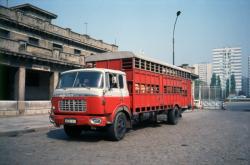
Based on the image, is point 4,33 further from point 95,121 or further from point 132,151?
point 132,151

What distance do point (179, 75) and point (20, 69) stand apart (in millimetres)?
12563

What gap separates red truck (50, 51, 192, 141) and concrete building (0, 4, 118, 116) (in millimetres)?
10142

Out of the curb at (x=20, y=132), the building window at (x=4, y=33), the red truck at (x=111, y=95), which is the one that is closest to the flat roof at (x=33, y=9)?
the building window at (x=4, y=33)

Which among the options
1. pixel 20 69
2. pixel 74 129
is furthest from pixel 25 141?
pixel 20 69

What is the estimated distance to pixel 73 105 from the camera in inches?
334

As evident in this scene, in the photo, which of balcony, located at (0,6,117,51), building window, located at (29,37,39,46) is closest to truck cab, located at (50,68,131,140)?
balcony, located at (0,6,117,51)

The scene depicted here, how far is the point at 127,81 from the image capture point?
10.3 m

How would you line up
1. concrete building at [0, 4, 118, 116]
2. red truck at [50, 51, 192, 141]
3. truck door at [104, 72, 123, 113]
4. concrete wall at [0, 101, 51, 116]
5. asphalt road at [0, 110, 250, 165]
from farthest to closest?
1. concrete building at [0, 4, 118, 116]
2. concrete wall at [0, 101, 51, 116]
3. truck door at [104, 72, 123, 113]
4. red truck at [50, 51, 192, 141]
5. asphalt road at [0, 110, 250, 165]

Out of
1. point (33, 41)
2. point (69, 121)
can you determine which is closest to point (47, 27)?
point (33, 41)

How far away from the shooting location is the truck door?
8.54 m

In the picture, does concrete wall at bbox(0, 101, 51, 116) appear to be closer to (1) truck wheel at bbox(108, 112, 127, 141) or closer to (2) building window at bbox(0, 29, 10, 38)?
(2) building window at bbox(0, 29, 10, 38)

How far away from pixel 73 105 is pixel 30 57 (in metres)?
13.3

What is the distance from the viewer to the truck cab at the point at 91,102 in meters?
8.23

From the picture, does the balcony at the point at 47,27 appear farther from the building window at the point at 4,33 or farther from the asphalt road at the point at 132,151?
the asphalt road at the point at 132,151
